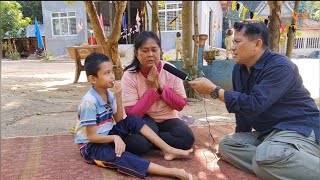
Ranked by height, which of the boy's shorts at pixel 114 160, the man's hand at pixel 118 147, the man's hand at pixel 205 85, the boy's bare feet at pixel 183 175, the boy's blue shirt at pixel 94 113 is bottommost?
the boy's bare feet at pixel 183 175

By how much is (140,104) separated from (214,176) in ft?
2.91

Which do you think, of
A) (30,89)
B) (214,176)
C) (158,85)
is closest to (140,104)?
(158,85)

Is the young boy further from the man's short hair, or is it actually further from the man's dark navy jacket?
the man's short hair

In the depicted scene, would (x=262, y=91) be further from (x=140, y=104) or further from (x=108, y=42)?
(x=108, y=42)

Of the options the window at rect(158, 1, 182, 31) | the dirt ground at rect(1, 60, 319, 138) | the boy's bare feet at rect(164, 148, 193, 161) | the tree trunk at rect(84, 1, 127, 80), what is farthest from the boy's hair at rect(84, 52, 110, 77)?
the window at rect(158, 1, 182, 31)

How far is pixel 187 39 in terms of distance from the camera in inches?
234

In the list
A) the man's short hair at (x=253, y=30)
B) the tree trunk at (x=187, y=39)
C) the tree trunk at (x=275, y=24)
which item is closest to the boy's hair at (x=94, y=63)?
the man's short hair at (x=253, y=30)

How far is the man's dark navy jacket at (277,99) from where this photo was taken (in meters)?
2.12

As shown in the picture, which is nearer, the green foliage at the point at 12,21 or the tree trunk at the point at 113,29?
the tree trunk at the point at 113,29

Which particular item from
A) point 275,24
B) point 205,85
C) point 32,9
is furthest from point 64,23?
point 205,85

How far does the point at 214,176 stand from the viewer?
93.9 inches

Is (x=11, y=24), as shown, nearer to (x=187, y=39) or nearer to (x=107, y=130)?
(x=187, y=39)

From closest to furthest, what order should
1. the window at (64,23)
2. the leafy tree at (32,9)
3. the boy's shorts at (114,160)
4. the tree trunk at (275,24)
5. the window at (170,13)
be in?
the boy's shorts at (114,160) → the tree trunk at (275,24) → the window at (170,13) → the window at (64,23) → the leafy tree at (32,9)

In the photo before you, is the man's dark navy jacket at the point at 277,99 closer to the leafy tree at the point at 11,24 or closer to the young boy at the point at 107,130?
the young boy at the point at 107,130
